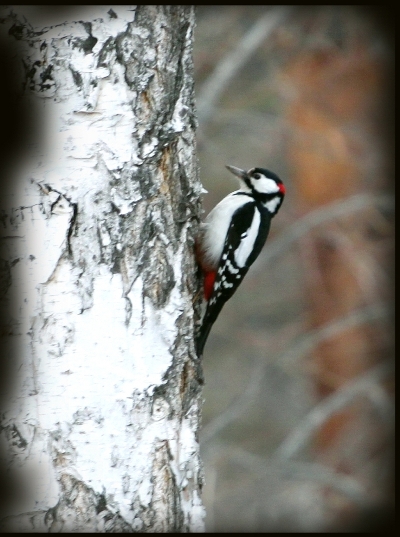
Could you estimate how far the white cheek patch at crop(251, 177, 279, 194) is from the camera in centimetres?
354

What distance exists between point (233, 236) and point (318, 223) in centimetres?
236

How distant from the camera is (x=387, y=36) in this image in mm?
5473

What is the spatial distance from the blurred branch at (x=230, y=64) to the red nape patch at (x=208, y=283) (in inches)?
95.0

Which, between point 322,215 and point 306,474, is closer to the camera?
point 306,474

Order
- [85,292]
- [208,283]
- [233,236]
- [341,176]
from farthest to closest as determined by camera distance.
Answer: [341,176], [233,236], [208,283], [85,292]

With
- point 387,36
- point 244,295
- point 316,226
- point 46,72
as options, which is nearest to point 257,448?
point 244,295

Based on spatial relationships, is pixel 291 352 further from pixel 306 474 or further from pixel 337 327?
pixel 306 474

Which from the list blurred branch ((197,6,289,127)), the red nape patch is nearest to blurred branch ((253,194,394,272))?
blurred branch ((197,6,289,127))

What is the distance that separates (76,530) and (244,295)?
550 cm

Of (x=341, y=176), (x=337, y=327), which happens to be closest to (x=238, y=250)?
(x=337, y=327)

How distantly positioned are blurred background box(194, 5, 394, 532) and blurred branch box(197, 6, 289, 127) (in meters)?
0.01

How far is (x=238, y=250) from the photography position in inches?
131

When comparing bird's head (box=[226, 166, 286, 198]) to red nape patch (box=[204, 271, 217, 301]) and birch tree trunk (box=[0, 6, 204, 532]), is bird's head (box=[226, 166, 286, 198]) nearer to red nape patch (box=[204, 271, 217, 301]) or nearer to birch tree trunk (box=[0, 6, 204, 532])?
red nape patch (box=[204, 271, 217, 301])

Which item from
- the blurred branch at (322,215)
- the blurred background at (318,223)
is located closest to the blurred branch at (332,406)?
the blurred background at (318,223)
